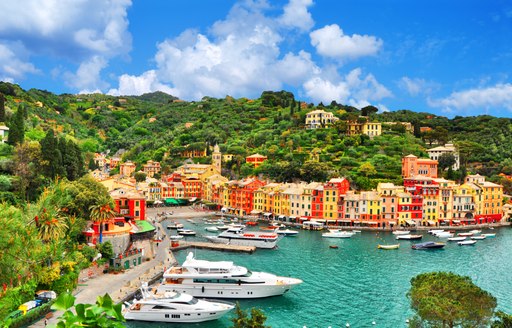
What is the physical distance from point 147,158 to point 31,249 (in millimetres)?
104051

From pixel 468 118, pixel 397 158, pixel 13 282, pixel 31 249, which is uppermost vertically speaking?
pixel 468 118

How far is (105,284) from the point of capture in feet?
114

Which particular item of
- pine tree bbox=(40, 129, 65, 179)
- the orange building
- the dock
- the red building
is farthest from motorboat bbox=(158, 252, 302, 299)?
the orange building

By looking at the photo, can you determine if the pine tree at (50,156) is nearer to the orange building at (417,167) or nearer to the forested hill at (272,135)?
the forested hill at (272,135)

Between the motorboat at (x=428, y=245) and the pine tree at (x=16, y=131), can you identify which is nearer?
the motorboat at (x=428, y=245)

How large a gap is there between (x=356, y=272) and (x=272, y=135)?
3184 inches

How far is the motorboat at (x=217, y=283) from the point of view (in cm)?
3531

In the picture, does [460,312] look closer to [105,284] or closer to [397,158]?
[105,284]

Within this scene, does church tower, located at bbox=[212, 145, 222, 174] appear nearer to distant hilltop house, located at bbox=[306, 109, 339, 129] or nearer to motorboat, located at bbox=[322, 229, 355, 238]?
distant hilltop house, located at bbox=[306, 109, 339, 129]

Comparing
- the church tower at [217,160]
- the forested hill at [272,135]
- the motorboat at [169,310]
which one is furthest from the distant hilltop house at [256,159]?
the motorboat at [169,310]

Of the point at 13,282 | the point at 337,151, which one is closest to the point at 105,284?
the point at 13,282

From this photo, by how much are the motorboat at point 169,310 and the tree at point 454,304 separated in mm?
14137

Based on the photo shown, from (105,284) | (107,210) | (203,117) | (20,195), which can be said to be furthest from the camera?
(203,117)

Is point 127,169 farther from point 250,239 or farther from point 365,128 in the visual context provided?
point 250,239
